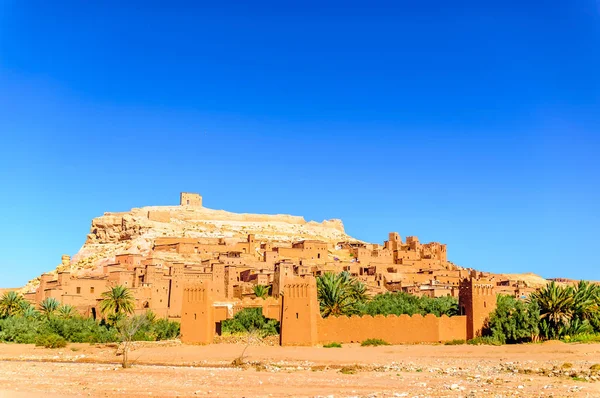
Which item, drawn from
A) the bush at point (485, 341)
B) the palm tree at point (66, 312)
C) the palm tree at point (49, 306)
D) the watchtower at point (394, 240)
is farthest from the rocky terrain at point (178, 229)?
the bush at point (485, 341)

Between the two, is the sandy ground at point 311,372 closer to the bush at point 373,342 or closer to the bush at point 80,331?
the bush at point 373,342

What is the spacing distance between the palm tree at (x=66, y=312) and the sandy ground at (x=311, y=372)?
7852mm

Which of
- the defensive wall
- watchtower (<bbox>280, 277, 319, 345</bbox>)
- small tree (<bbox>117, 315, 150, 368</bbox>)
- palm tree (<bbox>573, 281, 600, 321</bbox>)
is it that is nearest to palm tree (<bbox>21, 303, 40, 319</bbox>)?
small tree (<bbox>117, 315, 150, 368</bbox>)

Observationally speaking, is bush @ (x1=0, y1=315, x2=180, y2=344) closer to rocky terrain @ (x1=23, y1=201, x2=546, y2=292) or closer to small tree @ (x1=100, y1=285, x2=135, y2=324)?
small tree @ (x1=100, y1=285, x2=135, y2=324)

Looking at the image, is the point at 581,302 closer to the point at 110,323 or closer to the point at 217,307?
the point at 217,307

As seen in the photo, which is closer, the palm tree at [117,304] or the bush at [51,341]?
the bush at [51,341]

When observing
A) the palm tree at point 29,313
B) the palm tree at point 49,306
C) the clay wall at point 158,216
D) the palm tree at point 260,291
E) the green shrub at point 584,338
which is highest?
the clay wall at point 158,216

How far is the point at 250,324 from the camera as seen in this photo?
109 feet

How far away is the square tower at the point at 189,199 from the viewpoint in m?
99.2

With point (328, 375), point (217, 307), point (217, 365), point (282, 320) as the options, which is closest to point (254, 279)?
point (217, 307)

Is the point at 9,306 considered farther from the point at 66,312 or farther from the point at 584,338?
the point at 584,338

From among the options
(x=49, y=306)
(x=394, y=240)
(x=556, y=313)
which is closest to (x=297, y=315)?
(x=556, y=313)

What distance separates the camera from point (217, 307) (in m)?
33.1

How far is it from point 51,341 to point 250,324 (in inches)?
360
